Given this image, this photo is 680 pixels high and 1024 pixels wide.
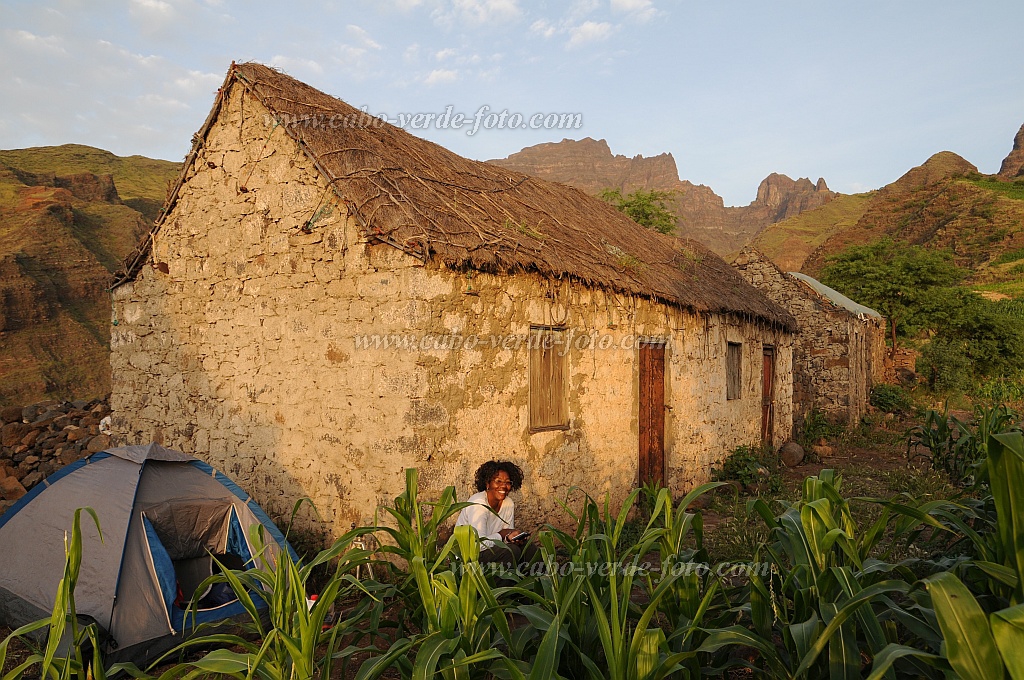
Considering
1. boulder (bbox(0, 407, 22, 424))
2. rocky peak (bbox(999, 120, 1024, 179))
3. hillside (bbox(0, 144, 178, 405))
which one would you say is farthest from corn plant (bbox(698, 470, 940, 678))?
rocky peak (bbox(999, 120, 1024, 179))

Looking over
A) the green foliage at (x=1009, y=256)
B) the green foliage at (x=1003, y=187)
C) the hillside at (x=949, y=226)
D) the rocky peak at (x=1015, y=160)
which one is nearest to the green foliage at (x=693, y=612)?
the hillside at (x=949, y=226)

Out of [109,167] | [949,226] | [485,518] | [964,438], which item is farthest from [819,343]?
[109,167]

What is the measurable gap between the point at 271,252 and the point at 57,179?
3899 centimetres

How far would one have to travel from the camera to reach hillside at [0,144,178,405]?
22.8 meters

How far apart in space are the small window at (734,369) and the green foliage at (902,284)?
13679mm

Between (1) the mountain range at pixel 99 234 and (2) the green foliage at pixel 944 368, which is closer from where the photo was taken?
(2) the green foliage at pixel 944 368

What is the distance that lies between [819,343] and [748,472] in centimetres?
583

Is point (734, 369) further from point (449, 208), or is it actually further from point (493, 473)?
point (493, 473)

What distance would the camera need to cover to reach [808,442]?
12.2 meters

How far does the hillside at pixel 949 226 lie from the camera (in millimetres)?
34875

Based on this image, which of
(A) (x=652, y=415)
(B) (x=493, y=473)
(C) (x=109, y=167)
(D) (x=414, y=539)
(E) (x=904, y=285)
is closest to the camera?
(D) (x=414, y=539)

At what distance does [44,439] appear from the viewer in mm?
10273

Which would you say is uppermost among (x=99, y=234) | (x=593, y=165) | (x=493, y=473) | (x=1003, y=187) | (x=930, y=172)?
(x=593, y=165)

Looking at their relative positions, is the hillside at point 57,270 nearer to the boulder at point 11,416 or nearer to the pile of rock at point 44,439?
the boulder at point 11,416
